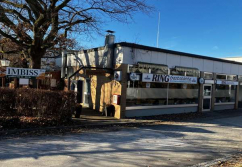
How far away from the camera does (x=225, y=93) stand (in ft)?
61.6

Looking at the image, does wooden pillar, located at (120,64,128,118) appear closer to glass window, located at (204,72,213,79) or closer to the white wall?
the white wall

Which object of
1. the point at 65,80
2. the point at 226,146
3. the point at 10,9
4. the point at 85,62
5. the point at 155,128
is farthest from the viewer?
the point at 65,80

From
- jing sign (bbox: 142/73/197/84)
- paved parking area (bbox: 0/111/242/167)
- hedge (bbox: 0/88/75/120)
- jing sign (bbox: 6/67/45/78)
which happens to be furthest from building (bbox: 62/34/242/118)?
paved parking area (bbox: 0/111/242/167)

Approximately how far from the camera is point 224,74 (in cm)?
1825

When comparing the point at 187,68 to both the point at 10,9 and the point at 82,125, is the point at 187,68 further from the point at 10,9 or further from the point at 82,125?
the point at 10,9

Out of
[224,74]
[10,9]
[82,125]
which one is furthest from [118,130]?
[224,74]

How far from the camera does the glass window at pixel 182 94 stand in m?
14.5

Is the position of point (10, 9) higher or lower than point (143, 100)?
higher

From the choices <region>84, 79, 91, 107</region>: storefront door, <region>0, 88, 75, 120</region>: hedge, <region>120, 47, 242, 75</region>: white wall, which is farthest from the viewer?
<region>84, 79, 91, 107</region>: storefront door

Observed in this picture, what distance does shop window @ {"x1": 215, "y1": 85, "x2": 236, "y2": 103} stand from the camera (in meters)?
18.1

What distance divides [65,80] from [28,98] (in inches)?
351

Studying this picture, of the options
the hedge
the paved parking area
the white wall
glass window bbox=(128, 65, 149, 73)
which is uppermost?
the white wall

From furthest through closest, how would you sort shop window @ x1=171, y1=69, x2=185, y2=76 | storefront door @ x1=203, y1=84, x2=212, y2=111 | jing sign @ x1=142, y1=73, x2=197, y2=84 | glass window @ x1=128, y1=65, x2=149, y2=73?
storefront door @ x1=203, y1=84, x2=212, y2=111, shop window @ x1=171, y1=69, x2=185, y2=76, jing sign @ x1=142, y1=73, x2=197, y2=84, glass window @ x1=128, y1=65, x2=149, y2=73

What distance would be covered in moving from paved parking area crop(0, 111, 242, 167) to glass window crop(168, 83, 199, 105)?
5.41 meters
